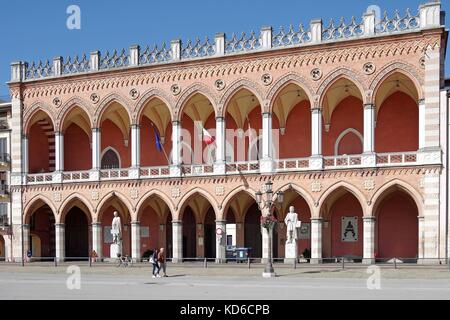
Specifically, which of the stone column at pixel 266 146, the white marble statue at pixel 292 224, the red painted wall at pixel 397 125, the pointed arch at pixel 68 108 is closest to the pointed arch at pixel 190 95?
the stone column at pixel 266 146

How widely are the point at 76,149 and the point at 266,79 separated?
15980 mm

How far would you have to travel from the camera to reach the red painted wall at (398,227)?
3741 cm

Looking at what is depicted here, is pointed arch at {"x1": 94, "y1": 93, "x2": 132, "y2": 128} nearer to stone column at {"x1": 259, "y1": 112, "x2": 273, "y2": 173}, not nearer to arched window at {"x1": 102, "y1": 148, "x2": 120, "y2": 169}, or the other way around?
arched window at {"x1": 102, "y1": 148, "x2": 120, "y2": 169}

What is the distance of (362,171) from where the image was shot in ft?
115

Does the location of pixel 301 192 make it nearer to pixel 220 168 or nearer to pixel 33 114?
pixel 220 168

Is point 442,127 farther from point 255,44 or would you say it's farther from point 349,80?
point 255,44

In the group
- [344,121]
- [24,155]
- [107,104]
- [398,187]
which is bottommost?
[398,187]

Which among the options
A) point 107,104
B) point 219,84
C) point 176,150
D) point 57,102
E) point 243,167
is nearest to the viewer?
point 243,167

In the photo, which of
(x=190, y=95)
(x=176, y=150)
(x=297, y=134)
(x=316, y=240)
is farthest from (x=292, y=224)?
(x=190, y=95)

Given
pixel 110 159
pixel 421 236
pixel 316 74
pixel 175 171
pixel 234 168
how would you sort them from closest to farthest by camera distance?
1. pixel 421 236
2. pixel 316 74
3. pixel 234 168
4. pixel 175 171
5. pixel 110 159

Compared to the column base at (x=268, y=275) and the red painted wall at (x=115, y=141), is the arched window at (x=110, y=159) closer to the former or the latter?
the red painted wall at (x=115, y=141)

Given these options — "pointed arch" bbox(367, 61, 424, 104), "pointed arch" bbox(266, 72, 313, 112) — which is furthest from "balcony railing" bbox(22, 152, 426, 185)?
"pointed arch" bbox(266, 72, 313, 112)

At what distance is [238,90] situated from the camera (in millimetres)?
38344

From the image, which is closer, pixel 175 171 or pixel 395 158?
pixel 395 158
